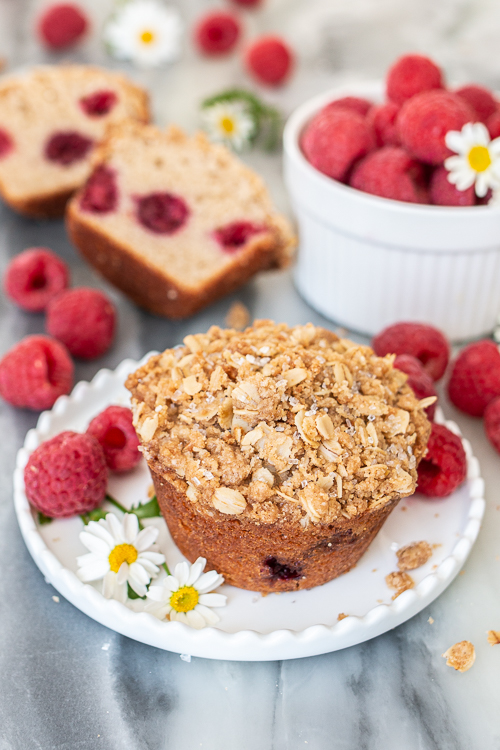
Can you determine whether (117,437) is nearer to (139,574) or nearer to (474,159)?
(139,574)

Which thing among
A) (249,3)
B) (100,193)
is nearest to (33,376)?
(100,193)

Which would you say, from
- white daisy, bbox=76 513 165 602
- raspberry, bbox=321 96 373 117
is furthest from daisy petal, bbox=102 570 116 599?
raspberry, bbox=321 96 373 117

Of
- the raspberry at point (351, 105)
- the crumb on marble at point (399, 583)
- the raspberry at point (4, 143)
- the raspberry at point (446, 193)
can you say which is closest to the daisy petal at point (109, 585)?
the crumb on marble at point (399, 583)

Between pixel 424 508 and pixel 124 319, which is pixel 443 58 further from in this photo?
pixel 424 508

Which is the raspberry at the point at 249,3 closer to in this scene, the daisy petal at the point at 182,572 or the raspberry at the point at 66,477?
the raspberry at the point at 66,477

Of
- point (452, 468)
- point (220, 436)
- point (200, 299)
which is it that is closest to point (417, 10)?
point (200, 299)

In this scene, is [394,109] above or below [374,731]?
above

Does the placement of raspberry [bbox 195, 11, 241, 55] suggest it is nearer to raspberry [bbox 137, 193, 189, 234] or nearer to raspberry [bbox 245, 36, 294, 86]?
raspberry [bbox 245, 36, 294, 86]
